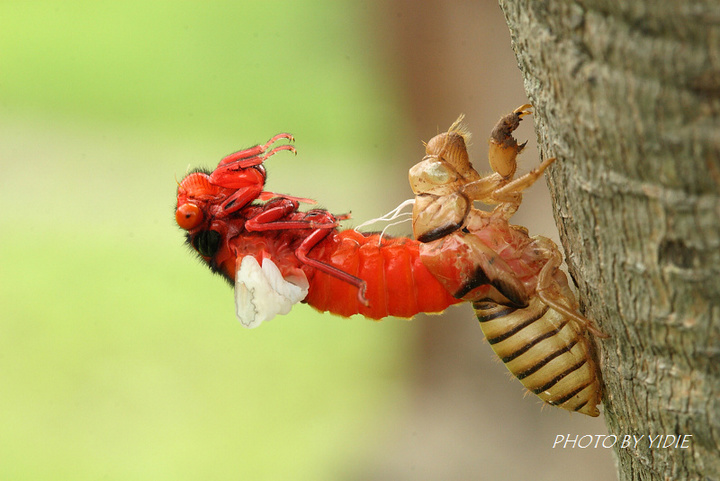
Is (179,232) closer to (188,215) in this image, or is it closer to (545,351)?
(188,215)

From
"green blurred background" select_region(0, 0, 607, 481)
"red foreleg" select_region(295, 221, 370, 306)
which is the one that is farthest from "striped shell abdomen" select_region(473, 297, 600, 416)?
"green blurred background" select_region(0, 0, 607, 481)

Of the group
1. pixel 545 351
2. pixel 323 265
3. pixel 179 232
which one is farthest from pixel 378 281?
pixel 179 232

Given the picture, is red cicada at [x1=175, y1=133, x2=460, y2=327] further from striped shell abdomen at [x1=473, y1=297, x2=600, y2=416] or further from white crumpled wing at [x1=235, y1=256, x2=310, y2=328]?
striped shell abdomen at [x1=473, y1=297, x2=600, y2=416]

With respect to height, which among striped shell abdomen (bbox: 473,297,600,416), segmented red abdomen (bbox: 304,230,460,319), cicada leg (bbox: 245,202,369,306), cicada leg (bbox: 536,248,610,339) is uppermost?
cicada leg (bbox: 245,202,369,306)

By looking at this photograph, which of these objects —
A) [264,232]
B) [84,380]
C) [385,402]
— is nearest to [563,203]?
[264,232]

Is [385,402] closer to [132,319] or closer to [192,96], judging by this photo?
[132,319]

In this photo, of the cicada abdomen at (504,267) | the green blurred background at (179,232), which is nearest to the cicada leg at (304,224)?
the cicada abdomen at (504,267)
